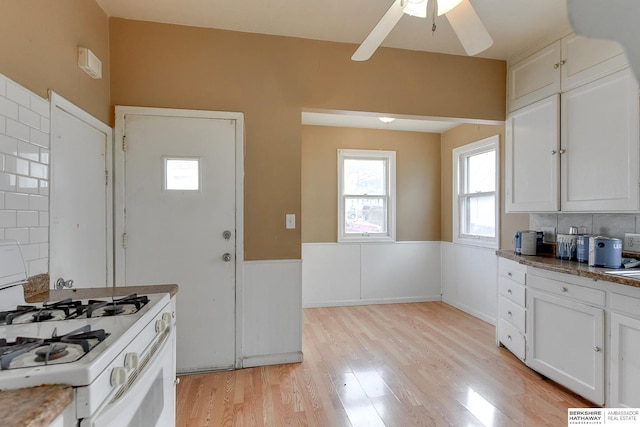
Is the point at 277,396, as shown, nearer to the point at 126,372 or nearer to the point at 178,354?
the point at 178,354

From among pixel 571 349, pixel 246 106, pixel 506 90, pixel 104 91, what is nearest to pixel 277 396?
pixel 571 349

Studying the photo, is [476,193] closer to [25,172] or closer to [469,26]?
[469,26]

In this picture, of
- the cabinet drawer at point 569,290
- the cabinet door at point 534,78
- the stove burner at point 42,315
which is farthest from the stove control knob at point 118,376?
the cabinet door at point 534,78

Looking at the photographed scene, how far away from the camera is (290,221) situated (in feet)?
8.49

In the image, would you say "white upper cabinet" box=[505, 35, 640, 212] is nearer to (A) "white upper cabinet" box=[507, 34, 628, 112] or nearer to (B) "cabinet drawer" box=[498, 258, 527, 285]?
(A) "white upper cabinet" box=[507, 34, 628, 112]

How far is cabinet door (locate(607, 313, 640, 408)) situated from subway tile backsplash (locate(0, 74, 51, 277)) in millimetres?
3050

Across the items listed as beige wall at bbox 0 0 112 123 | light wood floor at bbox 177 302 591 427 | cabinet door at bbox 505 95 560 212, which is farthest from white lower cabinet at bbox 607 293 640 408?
beige wall at bbox 0 0 112 123

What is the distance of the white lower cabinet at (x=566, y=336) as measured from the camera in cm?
188

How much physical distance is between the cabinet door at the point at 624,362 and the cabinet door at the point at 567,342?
62 mm

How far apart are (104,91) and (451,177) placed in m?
3.94

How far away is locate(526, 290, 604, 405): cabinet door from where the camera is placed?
188 cm

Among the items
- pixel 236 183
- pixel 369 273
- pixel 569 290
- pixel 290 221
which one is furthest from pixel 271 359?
pixel 569 290

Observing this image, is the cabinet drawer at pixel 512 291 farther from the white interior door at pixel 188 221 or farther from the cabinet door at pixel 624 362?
the white interior door at pixel 188 221

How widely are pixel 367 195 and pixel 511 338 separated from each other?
2.37 metres
